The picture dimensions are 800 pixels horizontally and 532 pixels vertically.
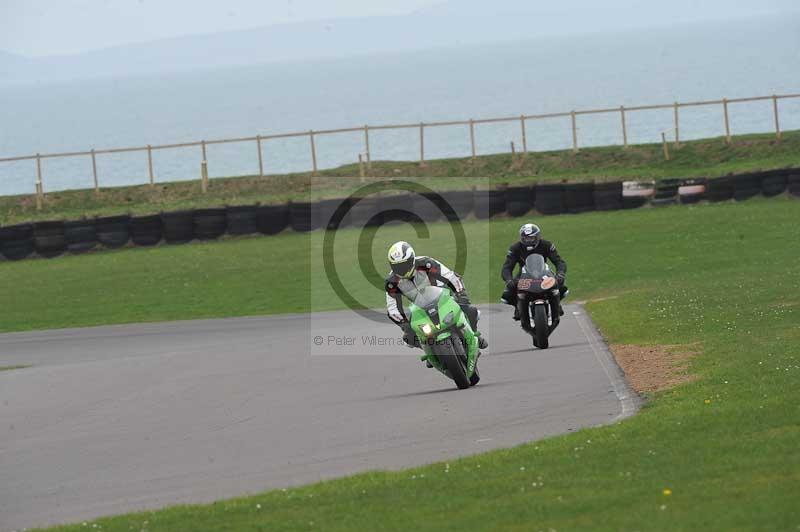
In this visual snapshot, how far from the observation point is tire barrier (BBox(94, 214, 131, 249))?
38.1 meters

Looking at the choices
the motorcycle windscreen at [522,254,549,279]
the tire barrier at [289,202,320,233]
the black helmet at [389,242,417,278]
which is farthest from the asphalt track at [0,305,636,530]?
the tire barrier at [289,202,320,233]

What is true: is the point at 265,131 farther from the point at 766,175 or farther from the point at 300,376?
the point at 300,376

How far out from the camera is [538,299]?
1770cm

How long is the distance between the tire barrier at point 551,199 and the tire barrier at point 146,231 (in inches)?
441

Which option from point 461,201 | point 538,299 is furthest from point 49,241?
point 538,299

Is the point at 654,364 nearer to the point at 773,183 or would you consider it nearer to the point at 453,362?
the point at 453,362

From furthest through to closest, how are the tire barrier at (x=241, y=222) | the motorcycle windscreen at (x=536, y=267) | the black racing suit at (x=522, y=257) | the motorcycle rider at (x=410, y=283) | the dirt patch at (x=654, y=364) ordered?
the tire barrier at (x=241, y=222)
the black racing suit at (x=522, y=257)
the motorcycle windscreen at (x=536, y=267)
the motorcycle rider at (x=410, y=283)
the dirt patch at (x=654, y=364)

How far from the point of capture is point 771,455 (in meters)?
9.18

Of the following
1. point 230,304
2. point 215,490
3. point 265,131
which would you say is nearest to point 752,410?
point 215,490

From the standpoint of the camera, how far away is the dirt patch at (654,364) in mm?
13727

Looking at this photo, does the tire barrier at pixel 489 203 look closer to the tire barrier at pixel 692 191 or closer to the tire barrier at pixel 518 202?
the tire barrier at pixel 518 202

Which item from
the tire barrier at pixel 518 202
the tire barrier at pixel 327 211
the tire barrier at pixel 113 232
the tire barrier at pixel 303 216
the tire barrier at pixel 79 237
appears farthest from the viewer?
the tire barrier at pixel 327 211

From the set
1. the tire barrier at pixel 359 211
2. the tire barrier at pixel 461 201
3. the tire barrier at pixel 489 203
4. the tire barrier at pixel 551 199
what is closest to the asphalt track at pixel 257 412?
the tire barrier at pixel 359 211

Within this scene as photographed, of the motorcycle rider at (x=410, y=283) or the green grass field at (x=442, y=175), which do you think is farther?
the green grass field at (x=442, y=175)
